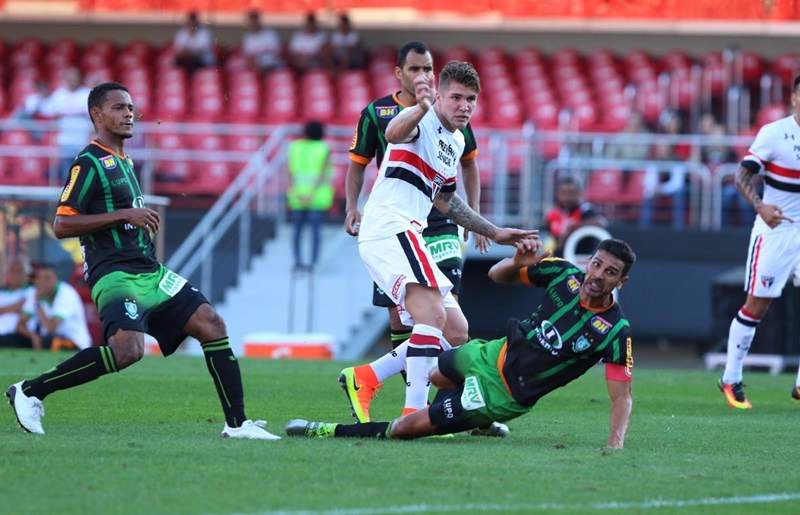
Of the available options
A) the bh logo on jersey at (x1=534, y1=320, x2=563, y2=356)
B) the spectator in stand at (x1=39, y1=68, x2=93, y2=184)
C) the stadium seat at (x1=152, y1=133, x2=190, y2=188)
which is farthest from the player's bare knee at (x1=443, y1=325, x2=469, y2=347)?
the spectator in stand at (x1=39, y1=68, x2=93, y2=184)

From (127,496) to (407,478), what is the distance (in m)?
1.39

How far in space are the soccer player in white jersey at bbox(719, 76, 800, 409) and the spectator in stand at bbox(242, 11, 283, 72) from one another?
54.9ft

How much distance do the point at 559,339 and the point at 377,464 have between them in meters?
1.48

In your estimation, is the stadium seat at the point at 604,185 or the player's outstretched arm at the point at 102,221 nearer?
the player's outstretched arm at the point at 102,221

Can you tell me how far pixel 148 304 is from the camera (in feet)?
27.1

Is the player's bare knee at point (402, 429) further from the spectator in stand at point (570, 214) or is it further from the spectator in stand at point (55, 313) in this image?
the spectator in stand at point (55, 313)

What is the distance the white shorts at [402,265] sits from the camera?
8.72 meters

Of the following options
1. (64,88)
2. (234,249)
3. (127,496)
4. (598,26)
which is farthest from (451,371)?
(598,26)

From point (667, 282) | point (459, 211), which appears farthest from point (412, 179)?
point (667, 282)

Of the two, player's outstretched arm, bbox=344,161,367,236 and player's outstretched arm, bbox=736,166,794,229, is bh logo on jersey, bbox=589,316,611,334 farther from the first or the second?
player's outstretched arm, bbox=736,166,794,229

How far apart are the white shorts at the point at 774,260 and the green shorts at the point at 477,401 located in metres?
4.10

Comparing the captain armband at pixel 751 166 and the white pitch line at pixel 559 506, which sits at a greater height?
the captain armband at pixel 751 166

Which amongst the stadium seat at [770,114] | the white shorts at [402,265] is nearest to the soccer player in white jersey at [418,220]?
the white shorts at [402,265]

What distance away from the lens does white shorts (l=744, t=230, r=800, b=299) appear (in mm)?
11602
